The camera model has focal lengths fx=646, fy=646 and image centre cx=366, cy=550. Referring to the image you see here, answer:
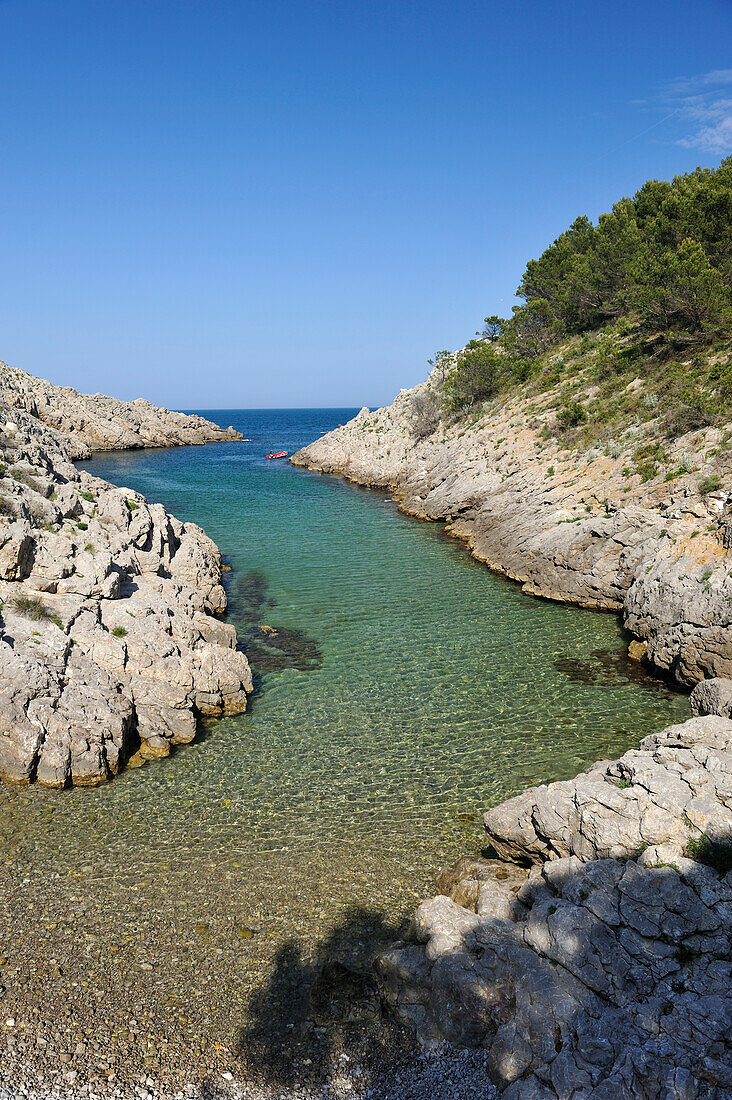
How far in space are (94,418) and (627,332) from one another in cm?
8404

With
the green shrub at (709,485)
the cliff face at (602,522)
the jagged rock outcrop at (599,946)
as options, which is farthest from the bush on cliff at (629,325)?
the jagged rock outcrop at (599,946)

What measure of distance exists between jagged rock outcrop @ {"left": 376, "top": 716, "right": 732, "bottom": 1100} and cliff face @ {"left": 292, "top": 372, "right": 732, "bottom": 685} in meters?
10.0

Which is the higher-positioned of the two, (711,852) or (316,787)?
(711,852)

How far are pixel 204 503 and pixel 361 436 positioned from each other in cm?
2821

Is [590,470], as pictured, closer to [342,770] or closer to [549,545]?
[549,545]

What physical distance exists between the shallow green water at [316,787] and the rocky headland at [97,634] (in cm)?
86

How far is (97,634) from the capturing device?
18.6 m

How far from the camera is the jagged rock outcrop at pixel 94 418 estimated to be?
90938mm

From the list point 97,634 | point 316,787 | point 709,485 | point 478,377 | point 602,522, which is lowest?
point 316,787

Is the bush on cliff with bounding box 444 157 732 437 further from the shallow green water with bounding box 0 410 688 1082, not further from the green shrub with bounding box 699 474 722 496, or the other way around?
the shallow green water with bounding box 0 410 688 1082

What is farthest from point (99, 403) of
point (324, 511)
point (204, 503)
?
point (324, 511)

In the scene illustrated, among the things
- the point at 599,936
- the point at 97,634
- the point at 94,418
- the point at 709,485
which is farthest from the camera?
the point at 94,418

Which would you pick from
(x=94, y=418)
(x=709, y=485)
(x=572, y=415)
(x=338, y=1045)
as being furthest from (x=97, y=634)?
(x=94, y=418)

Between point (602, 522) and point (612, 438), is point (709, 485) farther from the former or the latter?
point (612, 438)
